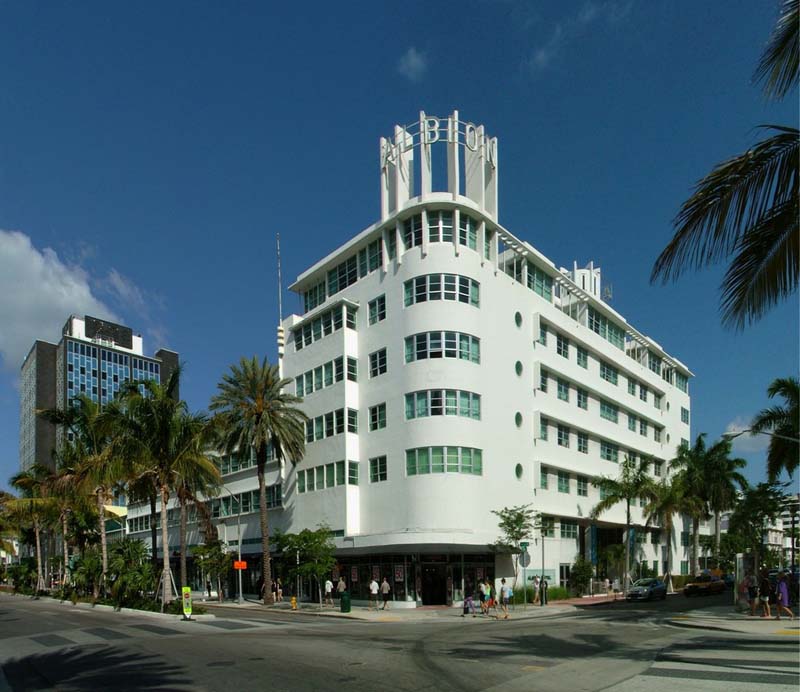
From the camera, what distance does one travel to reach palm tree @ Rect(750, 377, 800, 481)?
3234 centimetres

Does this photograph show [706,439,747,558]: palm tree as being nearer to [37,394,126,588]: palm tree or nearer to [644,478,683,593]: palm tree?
[644,478,683,593]: palm tree

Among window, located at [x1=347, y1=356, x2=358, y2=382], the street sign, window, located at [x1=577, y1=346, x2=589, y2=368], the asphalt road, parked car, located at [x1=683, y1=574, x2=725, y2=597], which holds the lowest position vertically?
parked car, located at [x1=683, y1=574, x2=725, y2=597]

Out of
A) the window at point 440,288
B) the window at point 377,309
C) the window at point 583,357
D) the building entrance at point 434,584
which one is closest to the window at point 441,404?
the window at point 440,288

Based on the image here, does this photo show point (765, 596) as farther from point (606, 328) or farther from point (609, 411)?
point (606, 328)

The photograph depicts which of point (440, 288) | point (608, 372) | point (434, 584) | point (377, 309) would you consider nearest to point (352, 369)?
point (377, 309)

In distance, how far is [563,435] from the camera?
5591cm

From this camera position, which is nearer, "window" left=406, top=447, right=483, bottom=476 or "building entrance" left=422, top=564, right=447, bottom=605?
"window" left=406, top=447, right=483, bottom=476

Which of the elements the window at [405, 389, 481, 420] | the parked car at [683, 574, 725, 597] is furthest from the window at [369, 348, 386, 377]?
the parked car at [683, 574, 725, 597]

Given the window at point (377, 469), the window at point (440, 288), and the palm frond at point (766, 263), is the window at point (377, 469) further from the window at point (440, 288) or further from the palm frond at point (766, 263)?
the palm frond at point (766, 263)

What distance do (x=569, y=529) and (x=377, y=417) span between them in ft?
59.3

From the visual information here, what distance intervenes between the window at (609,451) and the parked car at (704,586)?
39.8ft

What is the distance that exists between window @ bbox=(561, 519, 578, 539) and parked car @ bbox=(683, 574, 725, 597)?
8330mm

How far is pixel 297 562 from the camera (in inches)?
1727

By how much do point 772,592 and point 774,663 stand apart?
17462 mm
